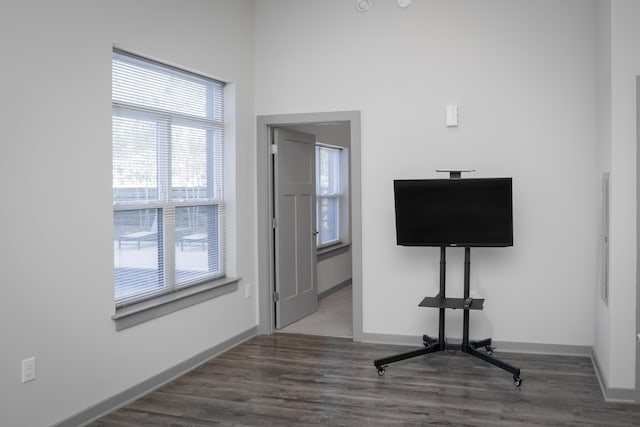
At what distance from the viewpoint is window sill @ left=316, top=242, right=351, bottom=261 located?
22.7 ft

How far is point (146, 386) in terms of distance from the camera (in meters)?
3.79

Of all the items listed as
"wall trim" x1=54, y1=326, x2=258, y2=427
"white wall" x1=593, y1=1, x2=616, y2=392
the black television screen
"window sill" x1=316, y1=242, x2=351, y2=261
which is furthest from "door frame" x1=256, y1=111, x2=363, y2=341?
"white wall" x1=593, y1=1, x2=616, y2=392

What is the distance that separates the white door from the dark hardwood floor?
35.7 inches

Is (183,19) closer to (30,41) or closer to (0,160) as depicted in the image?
(30,41)

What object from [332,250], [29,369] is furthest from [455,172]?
[332,250]

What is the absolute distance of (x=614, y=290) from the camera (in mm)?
3566

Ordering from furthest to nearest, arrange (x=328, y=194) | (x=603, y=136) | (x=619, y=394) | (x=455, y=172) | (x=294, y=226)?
(x=328, y=194)
(x=294, y=226)
(x=455, y=172)
(x=603, y=136)
(x=619, y=394)

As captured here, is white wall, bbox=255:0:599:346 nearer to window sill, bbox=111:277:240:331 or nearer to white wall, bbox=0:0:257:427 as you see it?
window sill, bbox=111:277:240:331

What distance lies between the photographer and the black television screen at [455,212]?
409 centimetres

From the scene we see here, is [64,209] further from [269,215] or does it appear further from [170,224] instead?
[269,215]

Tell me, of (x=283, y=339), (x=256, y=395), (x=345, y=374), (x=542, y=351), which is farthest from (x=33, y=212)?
(x=542, y=351)

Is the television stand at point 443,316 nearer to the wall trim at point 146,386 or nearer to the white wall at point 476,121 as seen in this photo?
the white wall at point 476,121

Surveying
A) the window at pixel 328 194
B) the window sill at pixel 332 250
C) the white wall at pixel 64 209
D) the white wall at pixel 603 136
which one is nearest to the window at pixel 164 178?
the white wall at pixel 64 209

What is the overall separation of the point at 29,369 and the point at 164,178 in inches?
63.6
